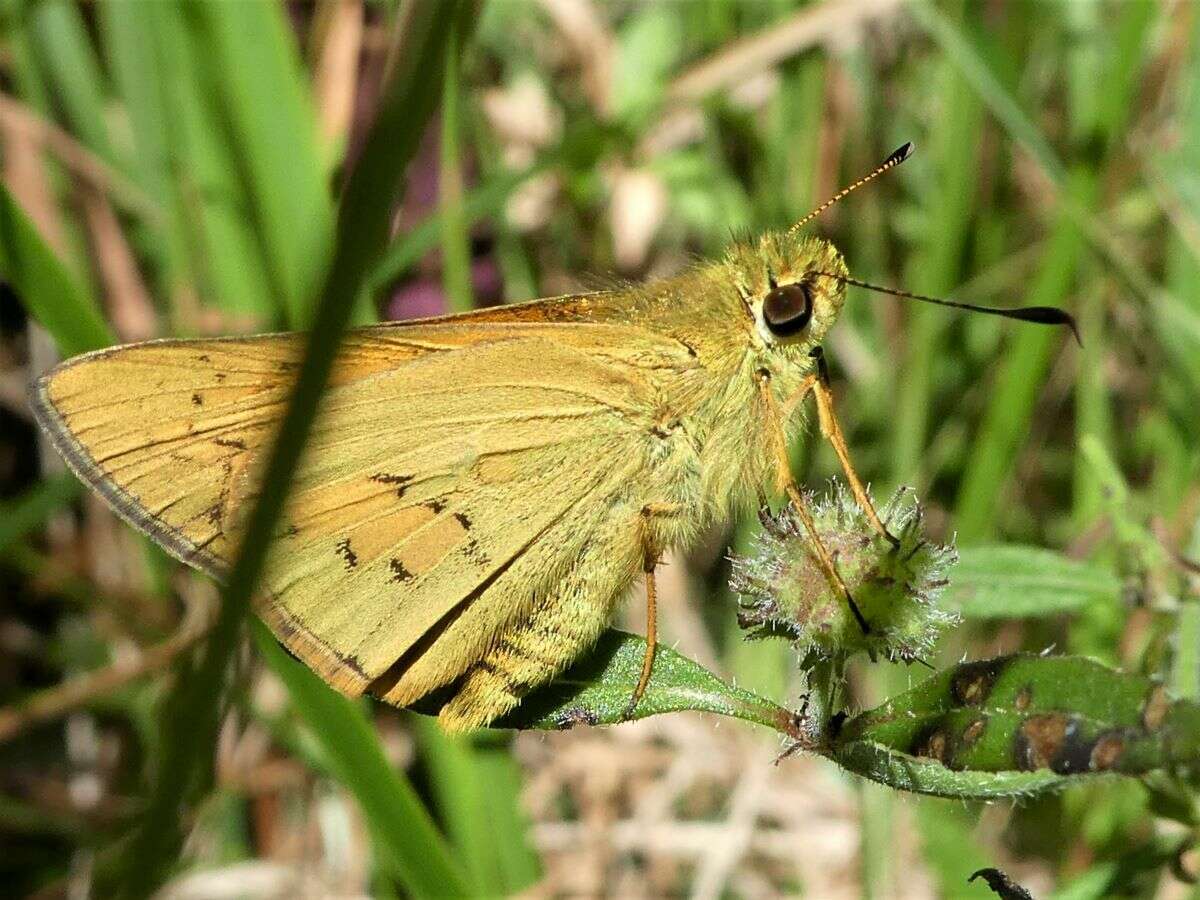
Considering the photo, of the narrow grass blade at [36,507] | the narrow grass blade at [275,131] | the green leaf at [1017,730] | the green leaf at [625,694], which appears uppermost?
the narrow grass blade at [275,131]

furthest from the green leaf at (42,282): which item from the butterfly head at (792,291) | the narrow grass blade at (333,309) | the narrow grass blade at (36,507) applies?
the narrow grass blade at (333,309)

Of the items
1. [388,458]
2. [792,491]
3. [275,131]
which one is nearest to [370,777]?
[388,458]

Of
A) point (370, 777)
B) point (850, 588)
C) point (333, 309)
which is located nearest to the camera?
point (333, 309)

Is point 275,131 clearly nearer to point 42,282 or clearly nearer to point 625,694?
point 42,282

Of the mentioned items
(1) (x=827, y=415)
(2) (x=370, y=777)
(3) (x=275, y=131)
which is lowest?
(2) (x=370, y=777)

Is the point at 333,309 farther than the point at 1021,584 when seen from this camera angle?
No

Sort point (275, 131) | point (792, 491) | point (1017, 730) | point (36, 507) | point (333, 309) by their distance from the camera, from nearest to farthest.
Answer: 1. point (333, 309)
2. point (1017, 730)
3. point (792, 491)
4. point (275, 131)
5. point (36, 507)

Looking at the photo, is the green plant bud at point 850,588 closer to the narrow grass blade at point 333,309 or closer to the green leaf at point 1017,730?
the green leaf at point 1017,730
